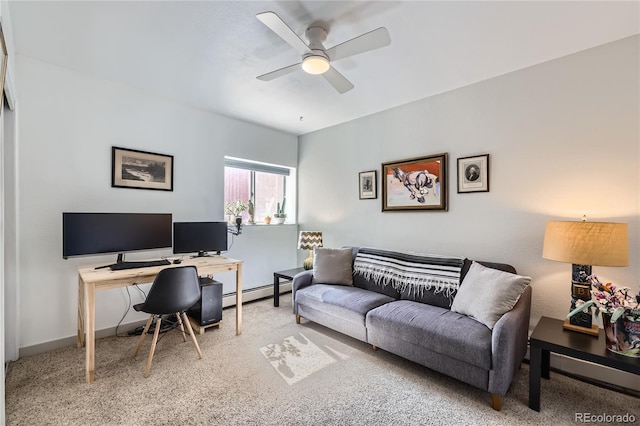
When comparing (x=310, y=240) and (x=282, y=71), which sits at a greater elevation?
(x=282, y=71)

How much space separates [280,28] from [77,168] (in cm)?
239

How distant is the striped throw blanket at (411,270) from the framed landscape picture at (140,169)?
241 cm

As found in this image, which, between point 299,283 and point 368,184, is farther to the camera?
point 368,184

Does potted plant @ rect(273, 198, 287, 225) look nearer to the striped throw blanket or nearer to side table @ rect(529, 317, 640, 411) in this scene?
the striped throw blanket

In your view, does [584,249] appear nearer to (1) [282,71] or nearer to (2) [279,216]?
(1) [282,71]

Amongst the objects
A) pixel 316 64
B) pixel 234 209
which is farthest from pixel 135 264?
pixel 316 64

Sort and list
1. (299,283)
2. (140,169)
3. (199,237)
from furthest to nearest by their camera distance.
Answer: (299,283)
(199,237)
(140,169)

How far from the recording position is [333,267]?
3375 mm

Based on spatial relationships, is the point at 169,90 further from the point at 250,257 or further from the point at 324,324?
the point at 324,324

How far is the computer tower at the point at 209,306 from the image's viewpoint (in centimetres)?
296

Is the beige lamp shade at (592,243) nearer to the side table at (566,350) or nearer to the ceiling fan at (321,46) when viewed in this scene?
the side table at (566,350)

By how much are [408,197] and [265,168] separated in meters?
2.19

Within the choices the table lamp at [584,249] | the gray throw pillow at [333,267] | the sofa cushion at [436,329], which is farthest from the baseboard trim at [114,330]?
the table lamp at [584,249]

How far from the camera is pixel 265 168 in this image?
4395mm
